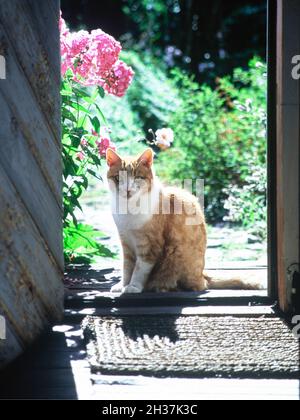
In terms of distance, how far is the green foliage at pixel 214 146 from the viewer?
19.8ft

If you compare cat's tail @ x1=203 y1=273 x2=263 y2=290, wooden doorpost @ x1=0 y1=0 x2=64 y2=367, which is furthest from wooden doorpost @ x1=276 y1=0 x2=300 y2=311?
wooden doorpost @ x1=0 y1=0 x2=64 y2=367

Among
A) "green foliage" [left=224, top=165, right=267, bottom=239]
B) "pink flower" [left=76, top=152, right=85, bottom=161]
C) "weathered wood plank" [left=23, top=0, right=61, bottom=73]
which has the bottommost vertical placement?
"green foliage" [left=224, top=165, right=267, bottom=239]

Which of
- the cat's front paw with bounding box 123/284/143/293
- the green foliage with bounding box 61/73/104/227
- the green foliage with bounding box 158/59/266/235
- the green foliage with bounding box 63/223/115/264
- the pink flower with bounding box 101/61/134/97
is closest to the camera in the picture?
the cat's front paw with bounding box 123/284/143/293

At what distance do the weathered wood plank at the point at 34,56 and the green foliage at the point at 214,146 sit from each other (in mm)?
3133

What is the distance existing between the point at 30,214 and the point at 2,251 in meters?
0.23

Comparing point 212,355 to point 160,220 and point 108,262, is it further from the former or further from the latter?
point 108,262

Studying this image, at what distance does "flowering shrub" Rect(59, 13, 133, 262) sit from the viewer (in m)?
3.66

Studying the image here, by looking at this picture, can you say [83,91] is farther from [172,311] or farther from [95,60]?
[172,311]

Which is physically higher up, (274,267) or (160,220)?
(160,220)

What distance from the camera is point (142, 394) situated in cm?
221

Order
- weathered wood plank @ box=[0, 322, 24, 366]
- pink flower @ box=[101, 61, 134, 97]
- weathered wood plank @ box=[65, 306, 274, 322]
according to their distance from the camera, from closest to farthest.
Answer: weathered wood plank @ box=[0, 322, 24, 366] < weathered wood plank @ box=[65, 306, 274, 322] < pink flower @ box=[101, 61, 134, 97]

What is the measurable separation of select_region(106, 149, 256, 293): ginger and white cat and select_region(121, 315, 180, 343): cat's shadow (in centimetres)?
39

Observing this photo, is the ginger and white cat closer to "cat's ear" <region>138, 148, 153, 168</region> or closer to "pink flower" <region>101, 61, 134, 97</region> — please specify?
"cat's ear" <region>138, 148, 153, 168</region>

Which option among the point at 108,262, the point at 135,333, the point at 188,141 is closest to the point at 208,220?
the point at 188,141
